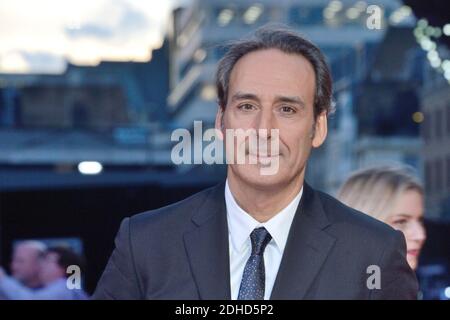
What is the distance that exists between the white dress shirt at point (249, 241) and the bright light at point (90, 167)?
50.7 inches

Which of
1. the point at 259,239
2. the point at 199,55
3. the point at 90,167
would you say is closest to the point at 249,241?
the point at 259,239

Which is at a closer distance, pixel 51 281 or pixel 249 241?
pixel 249 241

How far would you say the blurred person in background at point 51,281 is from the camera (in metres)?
2.57

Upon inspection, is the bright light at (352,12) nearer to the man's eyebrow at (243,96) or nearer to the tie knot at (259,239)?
the man's eyebrow at (243,96)

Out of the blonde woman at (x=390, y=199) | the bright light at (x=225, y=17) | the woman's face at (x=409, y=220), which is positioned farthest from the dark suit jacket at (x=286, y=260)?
the bright light at (x=225, y=17)

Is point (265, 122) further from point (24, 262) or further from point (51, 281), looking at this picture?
point (24, 262)

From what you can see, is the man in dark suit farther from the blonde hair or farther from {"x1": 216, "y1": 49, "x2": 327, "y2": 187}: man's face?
the blonde hair

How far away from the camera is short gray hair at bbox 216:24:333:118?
185cm

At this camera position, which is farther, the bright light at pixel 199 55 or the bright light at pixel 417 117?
the bright light at pixel 417 117

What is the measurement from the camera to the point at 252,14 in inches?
117

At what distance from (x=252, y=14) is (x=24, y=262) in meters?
1.10
